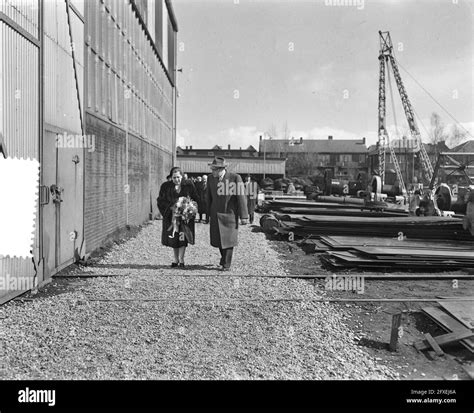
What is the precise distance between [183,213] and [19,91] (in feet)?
11.5

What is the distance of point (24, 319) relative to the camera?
556 centimetres

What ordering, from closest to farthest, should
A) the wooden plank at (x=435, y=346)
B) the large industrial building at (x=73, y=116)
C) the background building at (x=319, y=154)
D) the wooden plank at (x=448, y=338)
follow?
the wooden plank at (x=435, y=346)
the wooden plank at (x=448, y=338)
the large industrial building at (x=73, y=116)
the background building at (x=319, y=154)

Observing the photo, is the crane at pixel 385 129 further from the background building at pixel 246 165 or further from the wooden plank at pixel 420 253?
the wooden plank at pixel 420 253

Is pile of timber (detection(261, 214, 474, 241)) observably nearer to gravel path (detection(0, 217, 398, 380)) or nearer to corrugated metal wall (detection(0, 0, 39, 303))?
gravel path (detection(0, 217, 398, 380))

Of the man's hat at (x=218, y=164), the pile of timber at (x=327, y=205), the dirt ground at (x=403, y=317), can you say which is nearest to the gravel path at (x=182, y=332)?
the dirt ground at (x=403, y=317)

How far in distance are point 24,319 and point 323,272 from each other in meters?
5.36

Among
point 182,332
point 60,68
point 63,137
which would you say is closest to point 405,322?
point 182,332

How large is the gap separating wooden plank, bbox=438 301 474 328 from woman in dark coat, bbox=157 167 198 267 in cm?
441

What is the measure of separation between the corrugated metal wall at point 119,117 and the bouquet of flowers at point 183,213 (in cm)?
197

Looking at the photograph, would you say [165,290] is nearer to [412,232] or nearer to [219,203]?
[219,203]

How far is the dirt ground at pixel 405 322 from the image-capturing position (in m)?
4.59

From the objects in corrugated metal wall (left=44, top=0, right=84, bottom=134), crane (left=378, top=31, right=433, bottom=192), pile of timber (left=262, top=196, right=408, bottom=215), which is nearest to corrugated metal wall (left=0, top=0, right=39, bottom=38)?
corrugated metal wall (left=44, top=0, right=84, bottom=134)

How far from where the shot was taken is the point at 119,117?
535 inches

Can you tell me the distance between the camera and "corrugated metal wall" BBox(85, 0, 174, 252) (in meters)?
10.4
